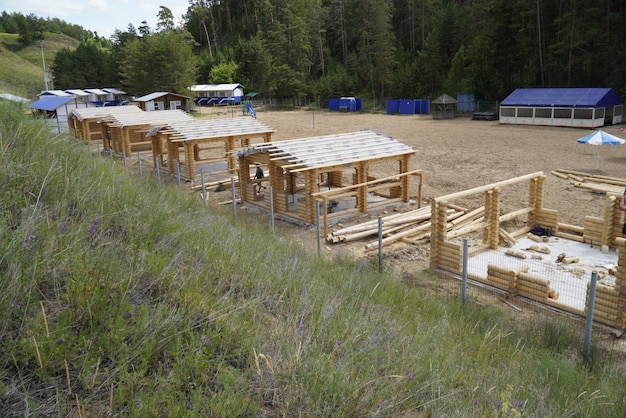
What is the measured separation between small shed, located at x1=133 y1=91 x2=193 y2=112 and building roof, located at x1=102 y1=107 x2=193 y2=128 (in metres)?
28.6

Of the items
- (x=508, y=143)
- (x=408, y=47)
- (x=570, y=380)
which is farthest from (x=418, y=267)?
(x=408, y=47)

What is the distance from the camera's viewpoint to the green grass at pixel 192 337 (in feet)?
10.5

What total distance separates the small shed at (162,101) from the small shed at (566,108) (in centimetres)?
4029

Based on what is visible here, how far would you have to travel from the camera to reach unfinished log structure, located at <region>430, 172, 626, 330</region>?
9.41m

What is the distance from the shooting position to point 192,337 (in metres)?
3.50

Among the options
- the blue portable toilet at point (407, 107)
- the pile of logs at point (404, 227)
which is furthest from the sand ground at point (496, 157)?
the blue portable toilet at point (407, 107)

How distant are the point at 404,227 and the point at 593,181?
10.4 meters

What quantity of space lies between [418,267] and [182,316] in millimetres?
9596

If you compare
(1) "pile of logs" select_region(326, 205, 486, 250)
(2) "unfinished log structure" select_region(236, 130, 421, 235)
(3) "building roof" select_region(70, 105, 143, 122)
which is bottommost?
(1) "pile of logs" select_region(326, 205, 486, 250)

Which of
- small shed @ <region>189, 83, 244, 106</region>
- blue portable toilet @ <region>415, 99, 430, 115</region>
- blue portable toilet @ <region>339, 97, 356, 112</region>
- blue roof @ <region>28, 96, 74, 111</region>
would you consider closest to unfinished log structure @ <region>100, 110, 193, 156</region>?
blue roof @ <region>28, 96, 74, 111</region>

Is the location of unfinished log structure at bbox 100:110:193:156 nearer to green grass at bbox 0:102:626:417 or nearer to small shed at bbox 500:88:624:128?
green grass at bbox 0:102:626:417

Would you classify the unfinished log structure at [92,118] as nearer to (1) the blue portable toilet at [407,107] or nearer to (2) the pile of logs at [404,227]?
(2) the pile of logs at [404,227]

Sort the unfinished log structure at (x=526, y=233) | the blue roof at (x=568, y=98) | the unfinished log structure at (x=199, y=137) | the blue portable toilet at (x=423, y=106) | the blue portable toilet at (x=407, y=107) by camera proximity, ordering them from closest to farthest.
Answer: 1. the unfinished log structure at (x=526, y=233)
2. the unfinished log structure at (x=199, y=137)
3. the blue roof at (x=568, y=98)
4. the blue portable toilet at (x=423, y=106)
5. the blue portable toilet at (x=407, y=107)

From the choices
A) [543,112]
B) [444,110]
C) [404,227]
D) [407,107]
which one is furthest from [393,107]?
[404,227]
